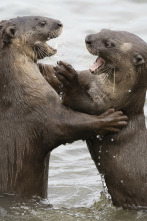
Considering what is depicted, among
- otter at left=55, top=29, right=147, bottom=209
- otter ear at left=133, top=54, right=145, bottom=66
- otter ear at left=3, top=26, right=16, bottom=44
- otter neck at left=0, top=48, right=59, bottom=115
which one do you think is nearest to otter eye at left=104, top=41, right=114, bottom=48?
otter at left=55, top=29, right=147, bottom=209

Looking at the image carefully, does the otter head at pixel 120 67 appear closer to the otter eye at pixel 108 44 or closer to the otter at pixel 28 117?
the otter eye at pixel 108 44

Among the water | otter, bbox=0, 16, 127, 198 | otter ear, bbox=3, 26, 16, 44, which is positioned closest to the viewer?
otter, bbox=0, 16, 127, 198

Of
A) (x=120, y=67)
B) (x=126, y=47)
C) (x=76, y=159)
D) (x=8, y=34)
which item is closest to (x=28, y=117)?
(x=8, y=34)

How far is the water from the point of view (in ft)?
31.4

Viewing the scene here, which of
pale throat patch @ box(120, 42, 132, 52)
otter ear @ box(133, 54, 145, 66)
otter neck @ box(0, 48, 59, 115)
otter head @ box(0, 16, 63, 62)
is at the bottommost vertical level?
otter neck @ box(0, 48, 59, 115)

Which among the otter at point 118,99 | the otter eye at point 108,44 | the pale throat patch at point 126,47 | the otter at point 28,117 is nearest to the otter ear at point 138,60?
the otter at point 118,99

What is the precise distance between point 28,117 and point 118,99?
0.99 meters

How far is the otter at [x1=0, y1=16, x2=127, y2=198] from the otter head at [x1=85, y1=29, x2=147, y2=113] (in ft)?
0.72

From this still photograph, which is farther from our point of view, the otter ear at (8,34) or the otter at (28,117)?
the otter ear at (8,34)

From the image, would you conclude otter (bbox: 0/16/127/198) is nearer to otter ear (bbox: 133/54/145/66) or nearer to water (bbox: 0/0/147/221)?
water (bbox: 0/0/147/221)

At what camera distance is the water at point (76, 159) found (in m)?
9.59

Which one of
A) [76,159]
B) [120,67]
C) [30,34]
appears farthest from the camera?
[76,159]

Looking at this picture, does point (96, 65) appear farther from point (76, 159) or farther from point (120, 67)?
point (76, 159)

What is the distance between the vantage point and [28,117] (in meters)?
9.40
